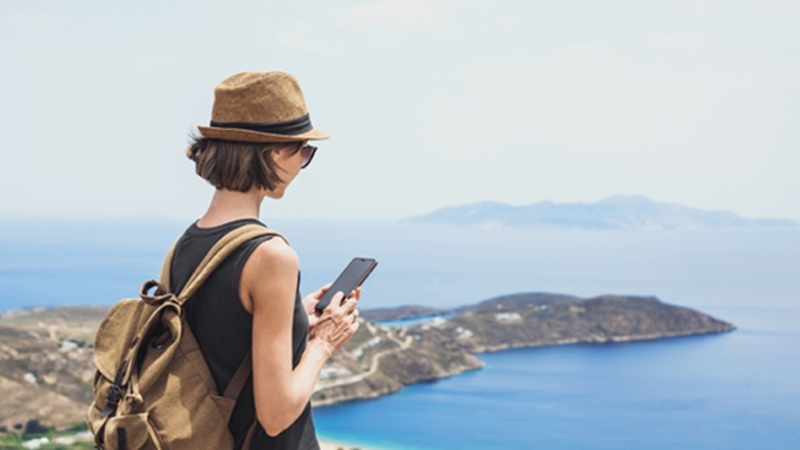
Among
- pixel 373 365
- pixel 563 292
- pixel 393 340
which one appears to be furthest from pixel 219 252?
pixel 563 292

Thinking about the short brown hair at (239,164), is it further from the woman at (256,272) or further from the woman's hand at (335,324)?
the woman's hand at (335,324)

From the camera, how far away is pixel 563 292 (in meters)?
64.8

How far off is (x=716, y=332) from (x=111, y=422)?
173 ft

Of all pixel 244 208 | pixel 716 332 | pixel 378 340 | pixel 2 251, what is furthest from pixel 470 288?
pixel 244 208

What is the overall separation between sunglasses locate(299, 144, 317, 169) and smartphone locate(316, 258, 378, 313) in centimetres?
19

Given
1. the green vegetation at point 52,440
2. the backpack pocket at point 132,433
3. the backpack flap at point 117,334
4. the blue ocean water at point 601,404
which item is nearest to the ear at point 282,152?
the backpack flap at point 117,334

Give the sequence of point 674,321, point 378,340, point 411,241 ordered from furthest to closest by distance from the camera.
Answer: point 411,241
point 674,321
point 378,340

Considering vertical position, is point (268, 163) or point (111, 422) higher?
point (268, 163)

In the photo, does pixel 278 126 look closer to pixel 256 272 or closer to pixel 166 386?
pixel 256 272

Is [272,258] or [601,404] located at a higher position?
[272,258]

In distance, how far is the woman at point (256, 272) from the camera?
43.5 inches

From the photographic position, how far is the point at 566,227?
108062 millimetres

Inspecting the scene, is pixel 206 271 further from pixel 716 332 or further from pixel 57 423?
pixel 716 332

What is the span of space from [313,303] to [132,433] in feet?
1.08
